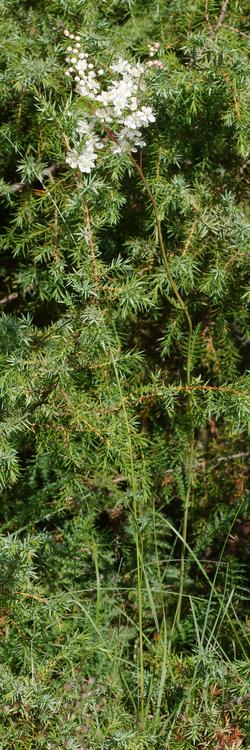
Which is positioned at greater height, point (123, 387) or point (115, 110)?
point (115, 110)

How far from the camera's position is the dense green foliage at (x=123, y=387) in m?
2.23

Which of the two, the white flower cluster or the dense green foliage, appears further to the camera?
the dense green foliage

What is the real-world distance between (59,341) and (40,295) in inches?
10.8

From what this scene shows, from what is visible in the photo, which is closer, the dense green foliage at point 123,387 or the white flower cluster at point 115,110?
the white flower cluster at point 115,110

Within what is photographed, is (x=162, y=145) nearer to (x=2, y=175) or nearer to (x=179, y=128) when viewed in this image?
(x=179, y=128)

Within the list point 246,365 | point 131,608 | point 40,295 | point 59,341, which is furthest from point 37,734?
point 246,365

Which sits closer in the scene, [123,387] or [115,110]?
[115,110]

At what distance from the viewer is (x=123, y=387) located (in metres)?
2.66

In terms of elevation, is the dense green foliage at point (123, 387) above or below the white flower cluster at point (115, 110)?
below

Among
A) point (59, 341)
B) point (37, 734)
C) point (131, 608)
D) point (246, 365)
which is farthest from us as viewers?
point (246, 365)

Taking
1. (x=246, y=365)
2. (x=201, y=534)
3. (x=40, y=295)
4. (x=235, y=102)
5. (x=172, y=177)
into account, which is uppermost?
(x=235, y=102)

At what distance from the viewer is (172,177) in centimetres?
267

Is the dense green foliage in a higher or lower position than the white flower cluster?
lower

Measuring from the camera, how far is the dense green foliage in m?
2.23
